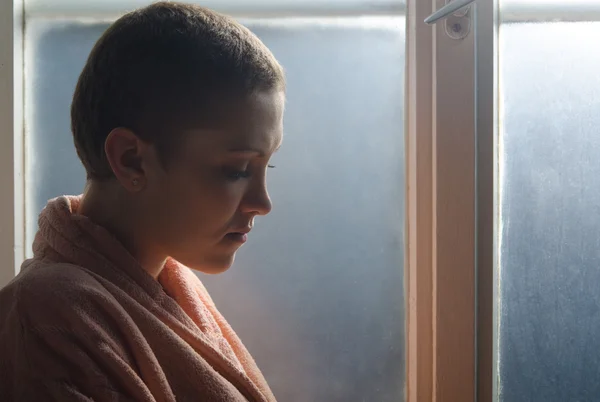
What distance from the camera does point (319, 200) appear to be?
3.36 ft

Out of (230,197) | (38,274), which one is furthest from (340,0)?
(38,274)

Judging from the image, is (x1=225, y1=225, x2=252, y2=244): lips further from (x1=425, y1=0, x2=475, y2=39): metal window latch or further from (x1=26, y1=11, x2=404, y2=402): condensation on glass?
(x1=425, y1=0, x2=475, y2=39): metal window latch

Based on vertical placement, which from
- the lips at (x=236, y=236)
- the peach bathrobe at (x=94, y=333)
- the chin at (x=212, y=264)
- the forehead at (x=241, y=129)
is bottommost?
the peach bathrobe at (x=94, y=333)

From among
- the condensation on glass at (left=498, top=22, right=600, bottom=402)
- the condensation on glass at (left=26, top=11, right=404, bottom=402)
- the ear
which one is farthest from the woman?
the condensation on glass at (left=498, top=22, right=600, bottom=402)

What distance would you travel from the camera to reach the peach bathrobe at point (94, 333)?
21.7 inches

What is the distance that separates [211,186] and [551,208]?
24.3 inches

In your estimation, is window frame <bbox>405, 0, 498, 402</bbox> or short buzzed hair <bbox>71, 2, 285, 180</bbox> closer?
short buzzed hair <bbox>71, 2, 285, 180</bbox>

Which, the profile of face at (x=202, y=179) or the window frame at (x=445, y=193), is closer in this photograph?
the profile of face at (x=202, y=179)

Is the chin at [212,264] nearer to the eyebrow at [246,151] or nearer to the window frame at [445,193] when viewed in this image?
the eyebrow at [246,151]

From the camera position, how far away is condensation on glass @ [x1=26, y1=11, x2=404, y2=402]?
1.02m

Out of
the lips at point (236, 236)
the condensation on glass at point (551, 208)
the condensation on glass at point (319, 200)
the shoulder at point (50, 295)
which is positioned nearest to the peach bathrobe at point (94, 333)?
the shoulder at point (50, 295)

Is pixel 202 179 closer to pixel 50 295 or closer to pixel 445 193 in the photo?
pixel 50 295

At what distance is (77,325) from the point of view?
57cm

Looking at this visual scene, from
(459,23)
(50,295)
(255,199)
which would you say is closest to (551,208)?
(459,23)
